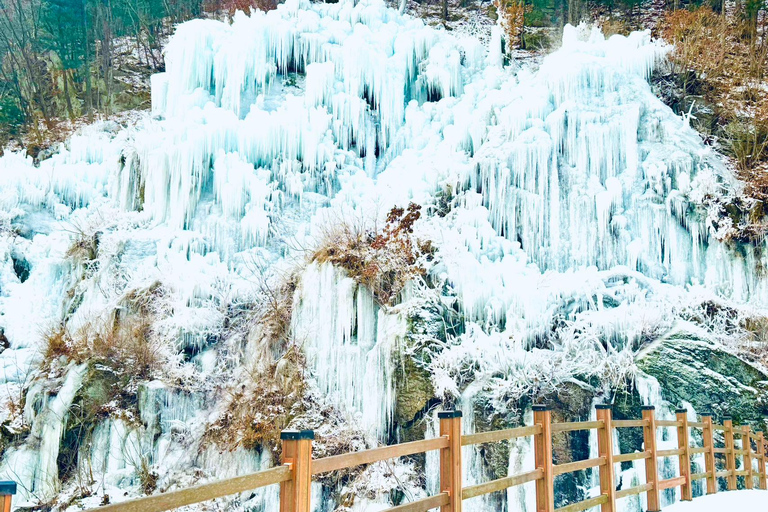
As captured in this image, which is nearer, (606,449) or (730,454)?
(606,449)

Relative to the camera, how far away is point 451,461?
351cm

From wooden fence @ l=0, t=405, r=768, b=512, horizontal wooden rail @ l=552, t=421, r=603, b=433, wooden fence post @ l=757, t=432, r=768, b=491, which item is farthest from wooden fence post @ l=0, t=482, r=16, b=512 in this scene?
wooden fence post @ l=757, t=432, r=768, b=491

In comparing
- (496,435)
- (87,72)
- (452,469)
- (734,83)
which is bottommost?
(496,435)

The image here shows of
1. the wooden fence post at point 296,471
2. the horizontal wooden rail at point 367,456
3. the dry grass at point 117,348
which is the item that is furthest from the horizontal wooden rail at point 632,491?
the dry grass at point 117,348

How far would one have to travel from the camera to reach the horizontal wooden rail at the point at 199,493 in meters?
1.95

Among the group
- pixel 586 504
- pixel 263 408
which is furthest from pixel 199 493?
pixel 263 408

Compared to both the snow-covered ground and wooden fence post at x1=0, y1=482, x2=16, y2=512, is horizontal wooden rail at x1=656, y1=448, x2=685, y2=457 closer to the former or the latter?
the snow-covered ground

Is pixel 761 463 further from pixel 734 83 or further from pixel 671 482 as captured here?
pixel 734 83

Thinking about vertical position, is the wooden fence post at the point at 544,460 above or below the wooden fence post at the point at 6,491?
below

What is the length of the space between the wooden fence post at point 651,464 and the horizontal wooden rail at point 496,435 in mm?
1770

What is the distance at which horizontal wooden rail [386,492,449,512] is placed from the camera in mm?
3191

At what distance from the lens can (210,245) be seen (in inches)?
541

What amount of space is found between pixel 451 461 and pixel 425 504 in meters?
0.27

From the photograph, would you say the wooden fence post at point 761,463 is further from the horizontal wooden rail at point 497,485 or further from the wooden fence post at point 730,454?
the horizontal wooden rail at point 497,485
